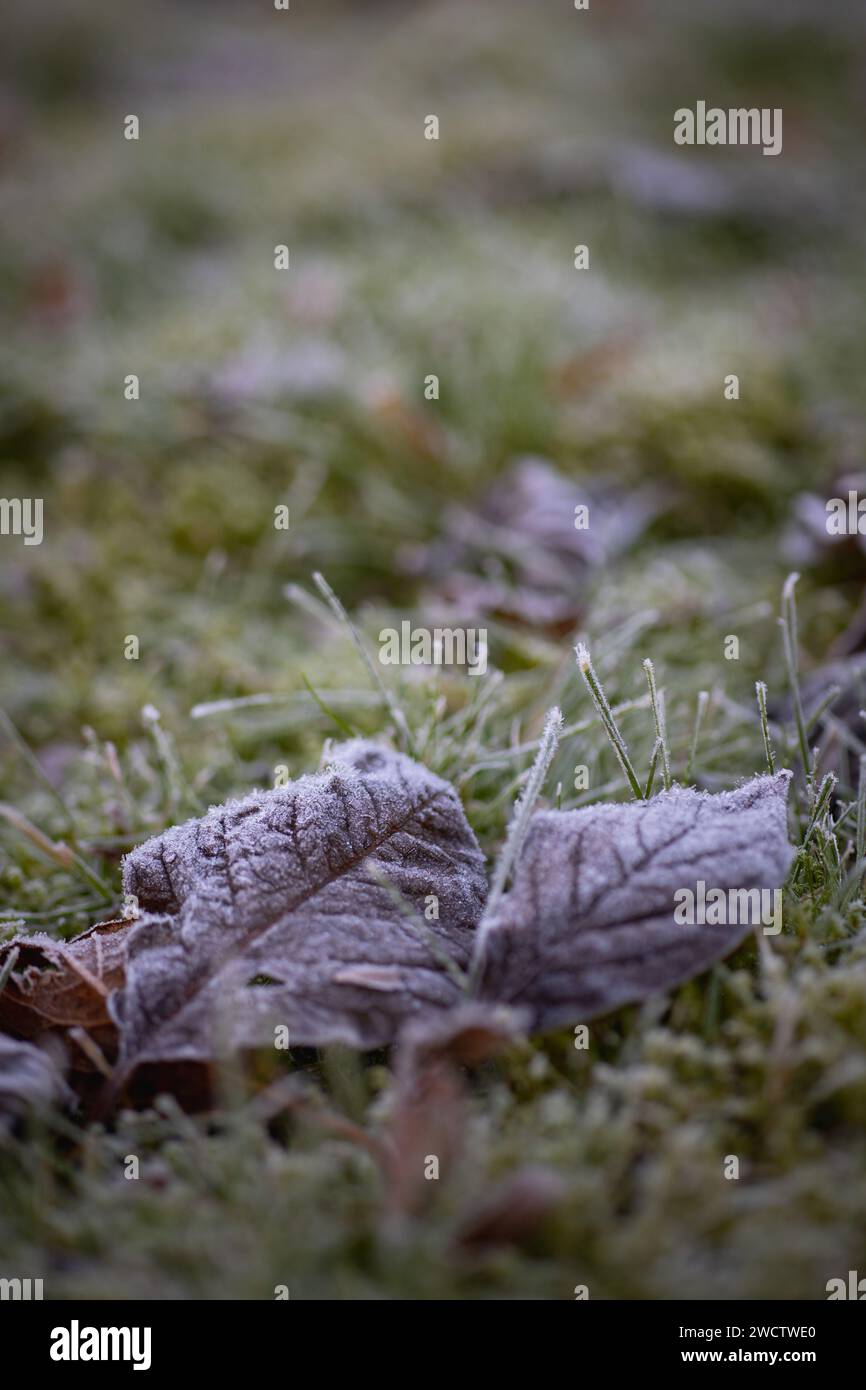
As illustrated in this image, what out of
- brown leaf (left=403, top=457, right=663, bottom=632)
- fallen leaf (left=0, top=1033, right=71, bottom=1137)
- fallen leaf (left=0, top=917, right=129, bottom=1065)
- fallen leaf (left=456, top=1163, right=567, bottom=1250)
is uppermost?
brown leaf (left=403, top=457, right=663, bottom=632)

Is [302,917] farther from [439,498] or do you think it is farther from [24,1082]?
[439,498]

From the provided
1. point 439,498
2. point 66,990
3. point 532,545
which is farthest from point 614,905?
point 439,498

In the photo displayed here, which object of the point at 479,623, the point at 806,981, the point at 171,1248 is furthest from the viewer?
the point at 479,623

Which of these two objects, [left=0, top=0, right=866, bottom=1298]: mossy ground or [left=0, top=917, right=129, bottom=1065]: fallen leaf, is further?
[left=0, top=917, right=129, bottom=1065]: fallen leaf

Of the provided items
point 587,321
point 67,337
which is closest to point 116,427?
point 67,337

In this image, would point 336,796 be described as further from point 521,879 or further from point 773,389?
point 773,389

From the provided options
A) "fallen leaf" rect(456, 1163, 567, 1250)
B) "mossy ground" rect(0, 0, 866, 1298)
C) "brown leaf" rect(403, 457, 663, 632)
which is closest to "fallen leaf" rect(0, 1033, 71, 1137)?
"mossy ground" rect(0, 0, 866, 1298)

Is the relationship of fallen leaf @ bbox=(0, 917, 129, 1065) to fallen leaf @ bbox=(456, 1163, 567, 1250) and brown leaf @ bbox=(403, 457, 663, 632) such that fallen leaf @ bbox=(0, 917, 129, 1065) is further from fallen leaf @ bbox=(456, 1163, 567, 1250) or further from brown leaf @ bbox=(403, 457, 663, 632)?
brown leaf @ bbox=(403, 457, 663, 632)
